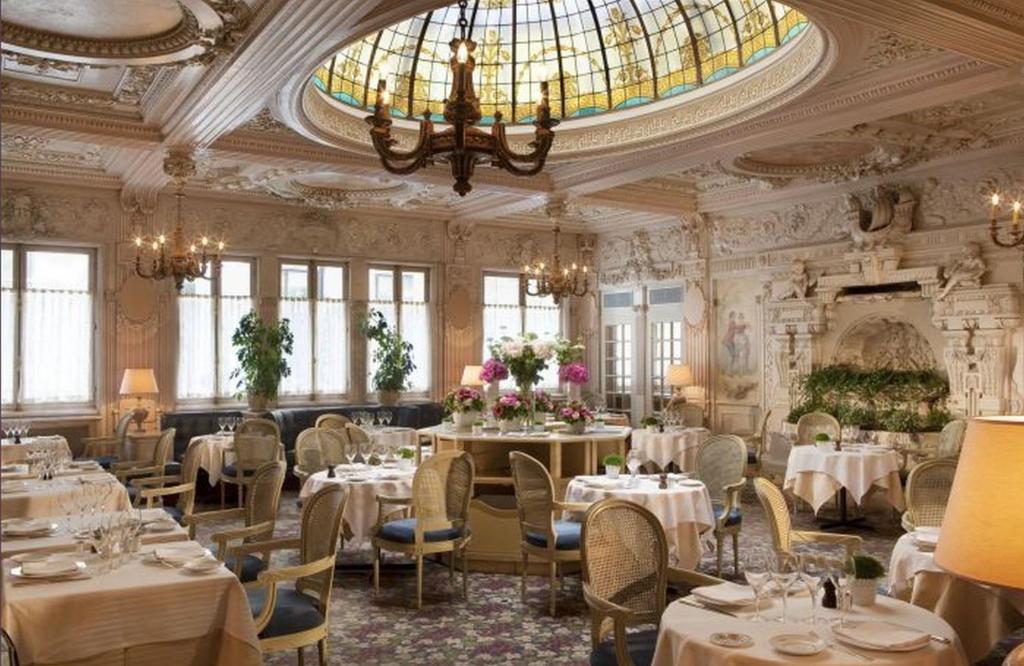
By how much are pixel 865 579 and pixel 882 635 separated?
391mm

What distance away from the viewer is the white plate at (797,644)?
2.83 m

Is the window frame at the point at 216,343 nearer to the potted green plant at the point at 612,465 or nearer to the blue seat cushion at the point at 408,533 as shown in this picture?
the blue seat cushion at the point at 408,533

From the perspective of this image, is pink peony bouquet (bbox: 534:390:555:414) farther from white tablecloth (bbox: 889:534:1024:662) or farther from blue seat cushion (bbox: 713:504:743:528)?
white tablecloth (bbox: 889:534:1024:662)

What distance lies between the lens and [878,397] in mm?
10602

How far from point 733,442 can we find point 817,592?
13.3 ft

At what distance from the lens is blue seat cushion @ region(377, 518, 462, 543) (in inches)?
246

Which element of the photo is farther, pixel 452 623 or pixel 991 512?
pixel 452 623

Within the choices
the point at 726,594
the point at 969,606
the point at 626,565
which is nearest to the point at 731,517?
the point at 969,606

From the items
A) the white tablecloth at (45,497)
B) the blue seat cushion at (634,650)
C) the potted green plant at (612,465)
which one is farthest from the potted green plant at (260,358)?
the blue seat cushion at (634,650)

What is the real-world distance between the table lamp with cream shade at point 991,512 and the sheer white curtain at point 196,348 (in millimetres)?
11533

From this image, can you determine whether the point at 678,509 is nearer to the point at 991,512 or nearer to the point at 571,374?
the point at 571,374

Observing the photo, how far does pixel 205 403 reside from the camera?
12258 millimetres

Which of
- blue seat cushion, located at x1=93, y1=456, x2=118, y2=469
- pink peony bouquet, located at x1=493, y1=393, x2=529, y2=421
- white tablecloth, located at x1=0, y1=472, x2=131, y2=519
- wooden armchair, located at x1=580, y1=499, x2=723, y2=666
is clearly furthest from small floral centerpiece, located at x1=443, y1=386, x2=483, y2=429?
blue seat cushion, located at x1=93, y1=456, x2=118, y2=469

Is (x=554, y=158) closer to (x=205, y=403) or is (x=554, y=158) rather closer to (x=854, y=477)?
(x=854, y=477)
